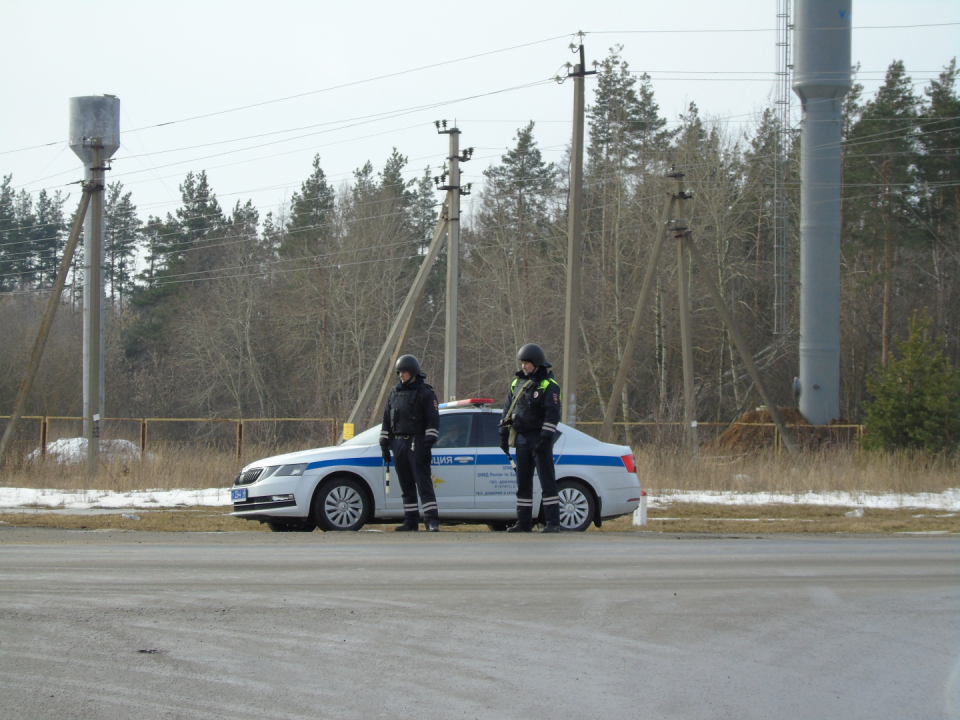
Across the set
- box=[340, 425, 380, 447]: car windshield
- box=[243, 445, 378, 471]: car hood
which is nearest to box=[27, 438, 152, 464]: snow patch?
box=[243, 445, 378, 471]: car hood

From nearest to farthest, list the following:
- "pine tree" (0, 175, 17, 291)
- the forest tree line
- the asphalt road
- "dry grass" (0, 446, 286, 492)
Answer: the asphalt road < "dry grass" (0, 446, 286, 492) < the forest tree line < "pine tree" (0, 175, 17, 291)

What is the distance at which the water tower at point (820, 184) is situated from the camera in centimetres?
3441

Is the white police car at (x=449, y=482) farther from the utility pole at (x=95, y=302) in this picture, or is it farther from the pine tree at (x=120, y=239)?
the pine tree at (x=120, y=239)

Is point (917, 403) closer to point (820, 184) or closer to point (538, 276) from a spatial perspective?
point (820, 184)

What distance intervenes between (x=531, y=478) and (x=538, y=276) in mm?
39499

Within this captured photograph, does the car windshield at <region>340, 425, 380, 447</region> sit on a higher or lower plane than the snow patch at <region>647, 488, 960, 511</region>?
higher

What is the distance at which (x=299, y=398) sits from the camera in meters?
57.1

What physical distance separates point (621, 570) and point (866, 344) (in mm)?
45811

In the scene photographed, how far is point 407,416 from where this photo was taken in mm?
11125

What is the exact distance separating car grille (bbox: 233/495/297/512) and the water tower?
26597mm

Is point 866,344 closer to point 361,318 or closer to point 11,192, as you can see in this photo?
point 361,318

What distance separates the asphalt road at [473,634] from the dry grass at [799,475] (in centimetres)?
1175

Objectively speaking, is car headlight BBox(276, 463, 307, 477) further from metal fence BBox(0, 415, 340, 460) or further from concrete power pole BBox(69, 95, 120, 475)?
concrete power pole BBox(69, 95, 120, 475)

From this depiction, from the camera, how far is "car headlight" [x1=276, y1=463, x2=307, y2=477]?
455 inches
